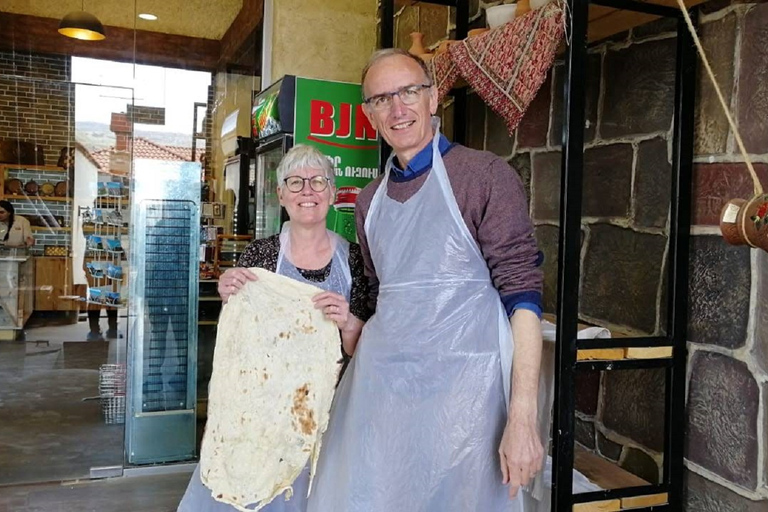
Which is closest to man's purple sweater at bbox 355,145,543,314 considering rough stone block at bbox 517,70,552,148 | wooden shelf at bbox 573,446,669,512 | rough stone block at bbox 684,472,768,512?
wooden shelf at bbox 573,446,669,512

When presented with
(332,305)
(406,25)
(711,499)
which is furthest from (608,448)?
(406,25)

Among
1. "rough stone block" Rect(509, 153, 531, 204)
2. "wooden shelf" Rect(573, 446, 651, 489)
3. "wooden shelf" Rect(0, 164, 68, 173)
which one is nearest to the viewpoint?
"wooden shelf" Rect(573, 446, 651, 489)

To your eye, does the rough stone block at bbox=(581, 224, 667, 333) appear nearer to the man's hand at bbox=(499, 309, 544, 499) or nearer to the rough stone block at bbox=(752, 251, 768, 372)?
the rough stone block at bbox=(752, 251, 768, 372)

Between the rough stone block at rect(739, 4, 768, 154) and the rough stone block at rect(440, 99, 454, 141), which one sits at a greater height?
the rough stone block at rect(440, 99, 454, 141)

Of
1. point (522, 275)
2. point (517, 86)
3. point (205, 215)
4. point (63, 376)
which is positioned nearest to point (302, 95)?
point (205, 215)

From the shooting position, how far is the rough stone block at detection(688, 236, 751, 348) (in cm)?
165

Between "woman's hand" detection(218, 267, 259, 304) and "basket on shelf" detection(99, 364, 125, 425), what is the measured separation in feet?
7.49

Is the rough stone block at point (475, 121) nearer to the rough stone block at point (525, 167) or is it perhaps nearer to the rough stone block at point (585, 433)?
the rough stone block at point (525, 167)

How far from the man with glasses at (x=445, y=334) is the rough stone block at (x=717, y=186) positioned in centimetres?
54

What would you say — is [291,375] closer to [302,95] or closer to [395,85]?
[395,85]

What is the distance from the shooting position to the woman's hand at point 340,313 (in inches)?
74.0

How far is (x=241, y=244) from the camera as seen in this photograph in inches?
157

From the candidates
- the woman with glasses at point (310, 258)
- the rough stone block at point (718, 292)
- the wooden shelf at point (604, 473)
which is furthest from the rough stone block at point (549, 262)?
the woman with glasses at point (310, 258)

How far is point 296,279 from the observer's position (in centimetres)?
200
